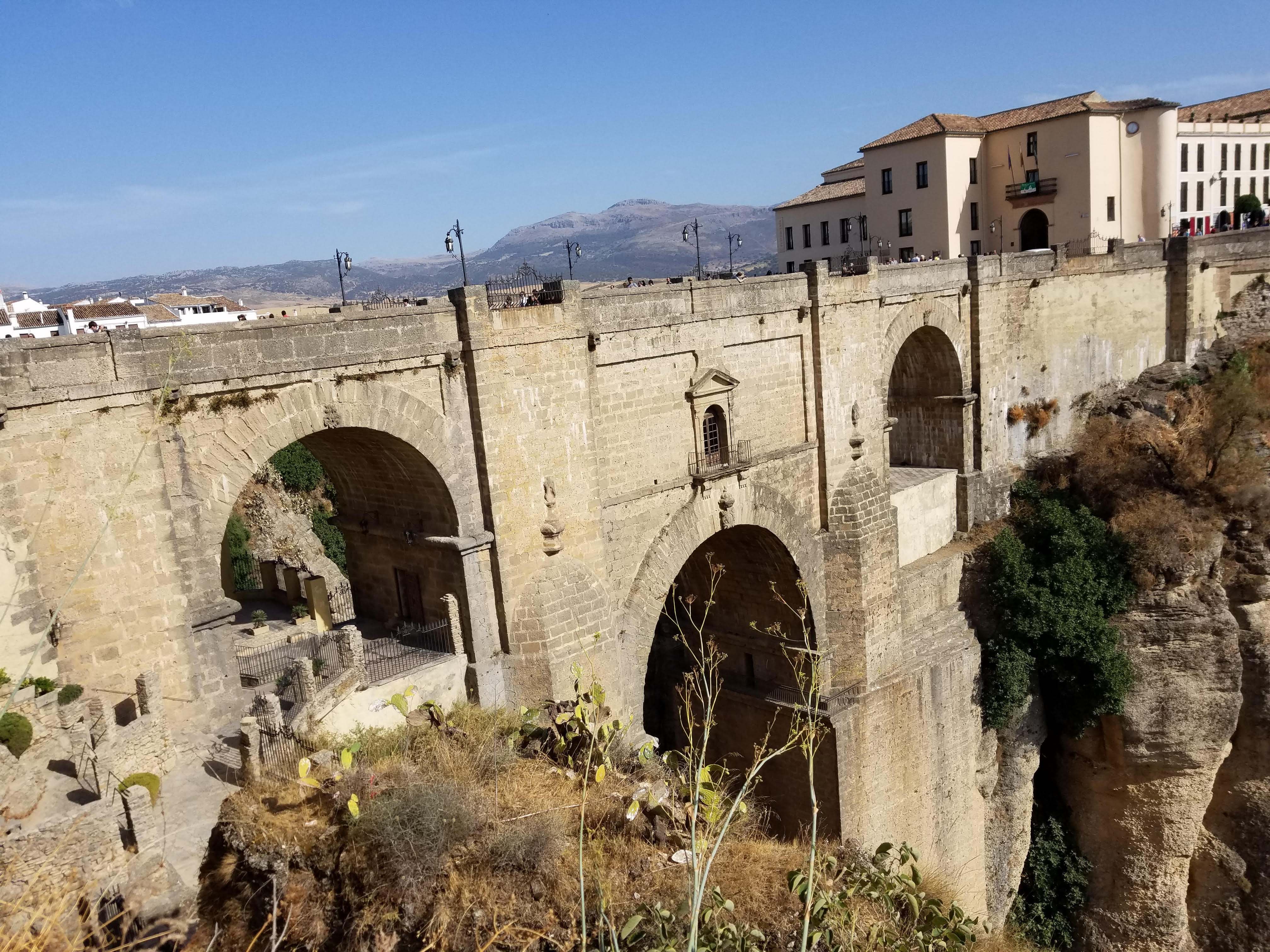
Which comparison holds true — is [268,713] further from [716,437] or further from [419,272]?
[419,272]

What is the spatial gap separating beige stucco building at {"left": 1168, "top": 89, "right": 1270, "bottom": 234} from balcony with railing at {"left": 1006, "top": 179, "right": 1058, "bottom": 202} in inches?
323

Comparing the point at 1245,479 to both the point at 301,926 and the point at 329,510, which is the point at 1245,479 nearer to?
the point at 301,926

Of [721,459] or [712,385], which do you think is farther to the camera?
[721,459]

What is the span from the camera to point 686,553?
600 inches

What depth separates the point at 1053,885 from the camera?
21781 millimetres

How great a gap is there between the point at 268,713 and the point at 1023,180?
2934cm

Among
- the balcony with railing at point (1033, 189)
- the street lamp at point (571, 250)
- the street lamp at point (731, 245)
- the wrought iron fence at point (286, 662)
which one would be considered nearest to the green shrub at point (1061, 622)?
the street lamp at point (731, 245)

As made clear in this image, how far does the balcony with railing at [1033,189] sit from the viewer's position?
30.6 metres

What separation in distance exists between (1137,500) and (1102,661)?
12.3 feet

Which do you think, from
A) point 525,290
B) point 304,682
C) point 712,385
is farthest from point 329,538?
point 304,682

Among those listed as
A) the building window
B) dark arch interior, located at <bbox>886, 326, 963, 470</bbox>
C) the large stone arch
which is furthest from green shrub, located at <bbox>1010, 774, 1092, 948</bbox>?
the building window

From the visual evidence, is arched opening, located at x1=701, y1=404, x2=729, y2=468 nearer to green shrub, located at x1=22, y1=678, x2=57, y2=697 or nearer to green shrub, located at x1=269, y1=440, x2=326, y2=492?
green shrub, located at x1=22, y1=678, x2=57, y2=697

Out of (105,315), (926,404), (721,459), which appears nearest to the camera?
(721,459)

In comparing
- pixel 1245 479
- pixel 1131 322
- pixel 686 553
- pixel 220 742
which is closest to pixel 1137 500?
pixel 1245 479
